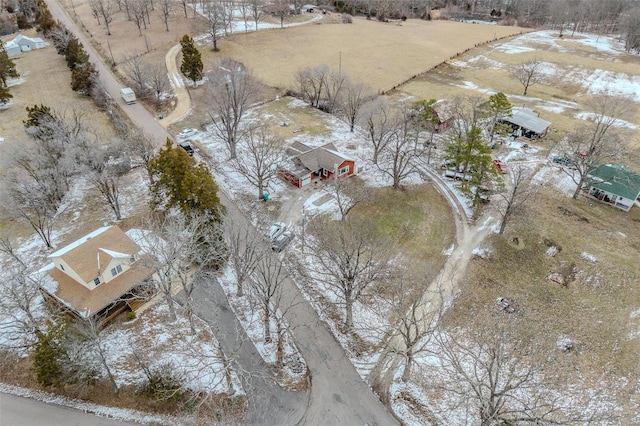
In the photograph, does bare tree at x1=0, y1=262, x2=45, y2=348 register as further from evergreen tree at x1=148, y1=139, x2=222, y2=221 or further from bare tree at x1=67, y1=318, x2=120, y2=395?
evergreen tree at x1=148, y1=139, x2=222, y2=221

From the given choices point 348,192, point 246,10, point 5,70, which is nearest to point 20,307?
point 348,192

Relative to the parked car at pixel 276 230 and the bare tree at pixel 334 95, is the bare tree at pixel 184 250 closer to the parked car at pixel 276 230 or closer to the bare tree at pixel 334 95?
the parked car at pixel 276 230

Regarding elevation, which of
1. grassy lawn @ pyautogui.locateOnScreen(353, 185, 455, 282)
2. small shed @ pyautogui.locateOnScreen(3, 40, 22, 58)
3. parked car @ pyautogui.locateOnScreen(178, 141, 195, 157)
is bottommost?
grassy lawn @ pyautogui.locateOnScreen(353, 185, 455, 282)

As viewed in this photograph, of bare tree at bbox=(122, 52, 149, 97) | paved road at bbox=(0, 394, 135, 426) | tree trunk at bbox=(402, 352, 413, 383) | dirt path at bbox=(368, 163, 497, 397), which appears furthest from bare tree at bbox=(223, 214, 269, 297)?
bare tree at bbox=(122, 52, 149, 97)

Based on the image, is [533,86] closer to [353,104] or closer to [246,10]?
[353,104]

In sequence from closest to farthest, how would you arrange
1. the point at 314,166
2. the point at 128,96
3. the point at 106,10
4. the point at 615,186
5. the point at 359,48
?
the point at 615,186
the point at 314,166
the point at 128,96
the point at 359,48
the point at 106,10

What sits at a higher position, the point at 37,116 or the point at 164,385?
the point at 37,116

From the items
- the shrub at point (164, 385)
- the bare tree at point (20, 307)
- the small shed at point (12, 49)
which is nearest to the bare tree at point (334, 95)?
the bare tree at point (20, 307)
